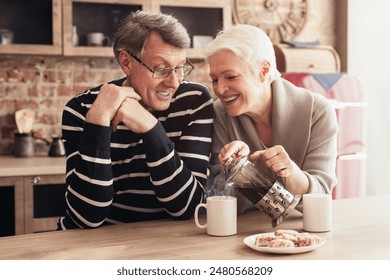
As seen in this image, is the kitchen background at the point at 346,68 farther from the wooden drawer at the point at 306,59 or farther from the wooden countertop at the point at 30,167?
the wooden countertop at the point at 30,167

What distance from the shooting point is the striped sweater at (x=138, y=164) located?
1465mm

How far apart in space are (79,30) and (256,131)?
71.6 inches

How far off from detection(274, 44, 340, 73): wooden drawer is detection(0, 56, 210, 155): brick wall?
3.36ft

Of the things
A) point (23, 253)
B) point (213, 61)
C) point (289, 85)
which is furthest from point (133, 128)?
point (289, 85)

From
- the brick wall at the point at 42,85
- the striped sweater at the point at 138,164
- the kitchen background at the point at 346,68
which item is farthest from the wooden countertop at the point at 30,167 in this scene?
the striped sweater at the point at 138,164

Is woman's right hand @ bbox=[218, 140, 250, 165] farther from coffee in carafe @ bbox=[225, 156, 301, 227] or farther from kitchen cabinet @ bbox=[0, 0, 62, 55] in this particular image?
kitchen cabinet @ bbox=[0, 0, 62, 55]

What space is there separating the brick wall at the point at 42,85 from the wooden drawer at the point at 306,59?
3.36 ft

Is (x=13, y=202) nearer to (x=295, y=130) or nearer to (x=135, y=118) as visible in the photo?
(x=135, y=118)

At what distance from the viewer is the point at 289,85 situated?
178 cm

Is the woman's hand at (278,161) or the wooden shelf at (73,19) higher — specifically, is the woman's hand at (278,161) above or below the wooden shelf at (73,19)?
below

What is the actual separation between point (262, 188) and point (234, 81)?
0.43m
